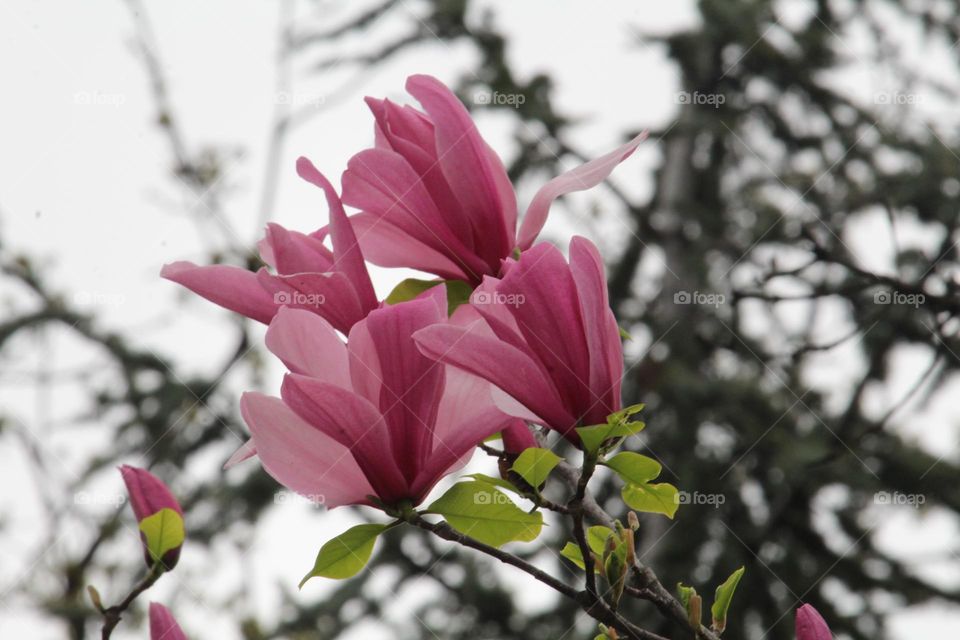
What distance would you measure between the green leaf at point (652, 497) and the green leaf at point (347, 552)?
0.61ft

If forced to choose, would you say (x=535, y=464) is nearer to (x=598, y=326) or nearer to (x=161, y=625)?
(x=598, y=326)

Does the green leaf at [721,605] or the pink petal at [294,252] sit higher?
the pink petal at [294,252]

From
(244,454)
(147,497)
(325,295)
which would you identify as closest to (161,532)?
(147,497)

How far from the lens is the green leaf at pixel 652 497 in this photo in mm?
760

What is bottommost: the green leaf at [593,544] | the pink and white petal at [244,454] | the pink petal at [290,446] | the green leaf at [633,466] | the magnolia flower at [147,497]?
the green leaf at [593,544]

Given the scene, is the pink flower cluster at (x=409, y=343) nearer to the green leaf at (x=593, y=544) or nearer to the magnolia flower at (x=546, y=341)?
the magnolia flower at (x=546, y=341)

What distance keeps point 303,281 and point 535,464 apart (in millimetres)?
222

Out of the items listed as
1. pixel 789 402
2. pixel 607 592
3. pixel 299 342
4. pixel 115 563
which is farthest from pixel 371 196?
pixel 115 563

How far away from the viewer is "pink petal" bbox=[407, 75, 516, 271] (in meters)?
0.84

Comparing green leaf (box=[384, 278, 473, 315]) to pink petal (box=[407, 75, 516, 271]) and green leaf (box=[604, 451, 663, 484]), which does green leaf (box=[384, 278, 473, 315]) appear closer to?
pink petal (box=[407, 75, 516, 271])

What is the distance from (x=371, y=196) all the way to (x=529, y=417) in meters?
0.24

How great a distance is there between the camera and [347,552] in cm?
76

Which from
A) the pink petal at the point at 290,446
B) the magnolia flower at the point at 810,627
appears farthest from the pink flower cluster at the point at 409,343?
the magnolia flower at the point at 810,627

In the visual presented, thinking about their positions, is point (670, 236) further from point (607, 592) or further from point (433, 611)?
point (607, 592)
